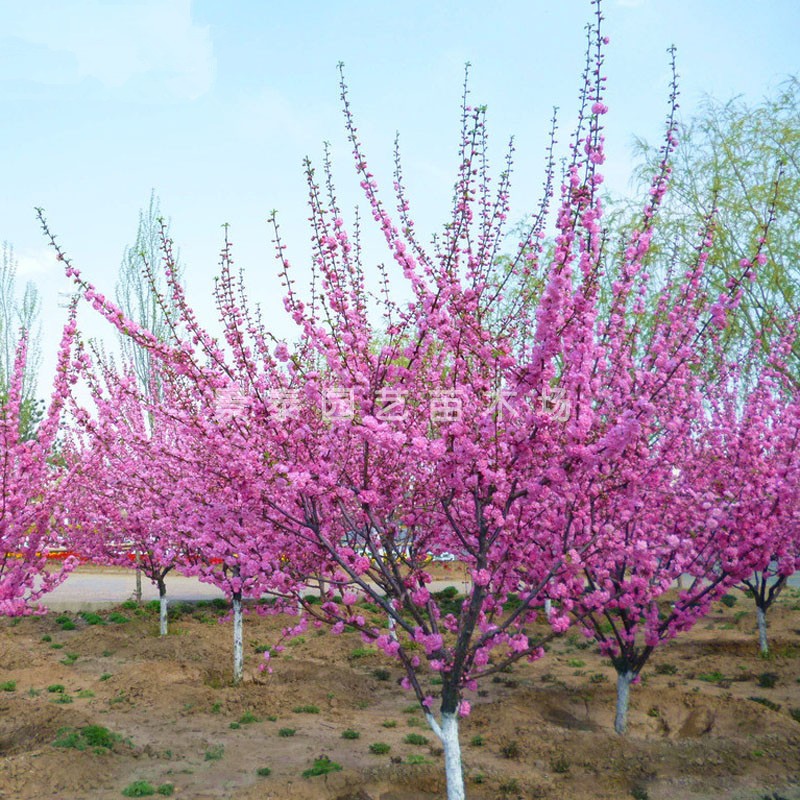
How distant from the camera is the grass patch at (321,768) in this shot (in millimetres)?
7118

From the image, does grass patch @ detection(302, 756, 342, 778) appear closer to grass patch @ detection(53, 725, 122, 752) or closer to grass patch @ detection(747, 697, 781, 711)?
grass patch @ detection(53, 725, 122, 752)

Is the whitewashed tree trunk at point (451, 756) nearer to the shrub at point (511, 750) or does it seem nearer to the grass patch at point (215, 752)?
the shrub at point (511, 750)

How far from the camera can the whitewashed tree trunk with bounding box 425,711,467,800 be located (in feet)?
17.4

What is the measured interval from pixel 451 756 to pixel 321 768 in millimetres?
2403

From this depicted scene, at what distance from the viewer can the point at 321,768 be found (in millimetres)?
7207

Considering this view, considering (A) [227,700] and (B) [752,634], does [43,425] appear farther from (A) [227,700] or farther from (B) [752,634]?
(B) [752,634]

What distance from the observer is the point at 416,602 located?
548 cm

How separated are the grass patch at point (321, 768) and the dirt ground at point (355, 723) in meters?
0.15

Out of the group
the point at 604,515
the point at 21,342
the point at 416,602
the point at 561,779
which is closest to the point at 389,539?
the point at 416,602

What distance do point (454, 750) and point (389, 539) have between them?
163 cm

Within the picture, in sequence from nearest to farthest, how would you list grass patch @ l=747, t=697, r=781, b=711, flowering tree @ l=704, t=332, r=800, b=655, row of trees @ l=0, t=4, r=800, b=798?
1. row of trees @ l=0, t=4, r=800, b=798
2. flowering tree @ l=704, t=332, r=800, b=655
3. grass patch @ l=747, t=697, r=781, b=711

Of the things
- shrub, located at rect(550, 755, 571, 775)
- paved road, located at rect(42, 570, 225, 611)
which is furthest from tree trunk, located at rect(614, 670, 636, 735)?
paved road, located at rect(42, 570, 225, 611)

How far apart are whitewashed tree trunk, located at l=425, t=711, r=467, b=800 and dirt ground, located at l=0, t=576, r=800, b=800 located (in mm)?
1333

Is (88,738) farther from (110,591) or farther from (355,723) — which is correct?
(110,591)
